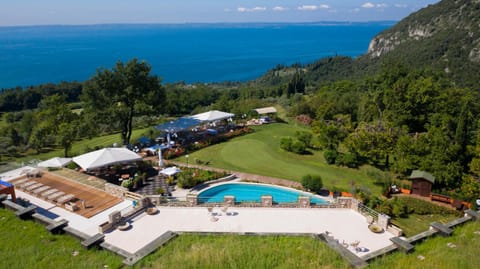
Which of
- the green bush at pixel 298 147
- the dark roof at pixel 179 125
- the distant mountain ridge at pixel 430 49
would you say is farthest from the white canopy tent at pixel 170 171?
the distant mountain ridge at pixel 430 49

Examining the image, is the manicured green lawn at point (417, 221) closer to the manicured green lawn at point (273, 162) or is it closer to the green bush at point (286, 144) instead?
the manicured green lawn at point (273, 162)

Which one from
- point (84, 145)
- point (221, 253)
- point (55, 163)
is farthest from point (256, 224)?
point (84, 145)

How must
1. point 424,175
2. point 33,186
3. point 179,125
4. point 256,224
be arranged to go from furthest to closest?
1. point 179,125
2. point 424,175
3. point 33,186
4. point 256,224

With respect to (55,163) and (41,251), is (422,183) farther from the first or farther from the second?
(55,163)

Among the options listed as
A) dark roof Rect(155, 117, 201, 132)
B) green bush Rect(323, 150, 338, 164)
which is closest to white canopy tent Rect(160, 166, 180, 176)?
dark roof Rect(155, 117, 201, 132)

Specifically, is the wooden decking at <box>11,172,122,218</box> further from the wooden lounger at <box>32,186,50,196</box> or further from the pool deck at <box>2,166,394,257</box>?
the pool deck at <box>2,166,394,257</box>
